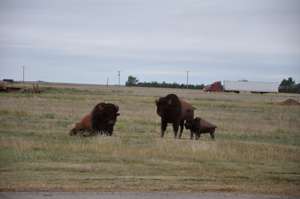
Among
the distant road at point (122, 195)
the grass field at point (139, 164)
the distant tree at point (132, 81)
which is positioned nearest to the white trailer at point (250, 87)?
the distant tree at point (132, 81)

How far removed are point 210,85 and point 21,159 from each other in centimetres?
11924

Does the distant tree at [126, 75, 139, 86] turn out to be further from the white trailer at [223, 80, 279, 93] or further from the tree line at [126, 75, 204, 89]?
the white trailer at [223, 80, 279, 93]

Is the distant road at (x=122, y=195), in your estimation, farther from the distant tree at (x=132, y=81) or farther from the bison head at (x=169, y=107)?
the distant tree at (x=132, y=81)

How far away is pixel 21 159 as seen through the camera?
15.4 m

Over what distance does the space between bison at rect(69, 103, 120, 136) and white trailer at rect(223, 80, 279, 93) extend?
114m

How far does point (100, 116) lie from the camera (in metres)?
22.4

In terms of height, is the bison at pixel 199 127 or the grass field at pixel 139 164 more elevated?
the bison at pixel 199 127

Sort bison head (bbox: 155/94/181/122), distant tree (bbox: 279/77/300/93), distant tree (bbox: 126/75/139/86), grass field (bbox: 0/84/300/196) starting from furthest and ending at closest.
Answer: distant tree (bbox: 126/75/139/86) < distant tree (bbox: 279/77/300/93) < bison head (bbox: 155/94/181/122) < grass field (bbox: 0/84/300/196)

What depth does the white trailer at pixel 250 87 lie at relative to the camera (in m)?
135

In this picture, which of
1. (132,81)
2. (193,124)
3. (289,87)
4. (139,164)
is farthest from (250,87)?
(139,164)

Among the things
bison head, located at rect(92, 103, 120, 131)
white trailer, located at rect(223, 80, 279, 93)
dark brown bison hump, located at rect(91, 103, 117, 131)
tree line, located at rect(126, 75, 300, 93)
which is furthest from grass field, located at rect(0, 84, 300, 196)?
tree line, located at rect(126, 75, 300, 93)

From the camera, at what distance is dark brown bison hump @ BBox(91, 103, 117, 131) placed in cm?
2225

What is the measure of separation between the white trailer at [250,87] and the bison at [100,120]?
11433cm

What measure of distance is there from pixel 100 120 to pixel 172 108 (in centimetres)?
275
